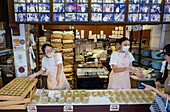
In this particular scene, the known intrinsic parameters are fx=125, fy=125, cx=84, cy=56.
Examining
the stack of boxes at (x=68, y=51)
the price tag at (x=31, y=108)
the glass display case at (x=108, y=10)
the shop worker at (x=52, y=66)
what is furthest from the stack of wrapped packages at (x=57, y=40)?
the price tag at (x=31, y=108)

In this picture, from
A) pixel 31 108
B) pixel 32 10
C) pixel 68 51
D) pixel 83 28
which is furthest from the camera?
pixel 83 28

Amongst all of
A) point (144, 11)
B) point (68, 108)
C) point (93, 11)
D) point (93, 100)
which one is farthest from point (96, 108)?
point (144, 11)

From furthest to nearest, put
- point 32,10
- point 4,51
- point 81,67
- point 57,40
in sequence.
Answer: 1. point 57,40
2. point 81,67
3. point 4,51
4. point 32,10

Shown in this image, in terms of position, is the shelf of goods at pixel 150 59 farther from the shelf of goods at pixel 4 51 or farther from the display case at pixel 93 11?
the shelf of goods at pixel 4 51

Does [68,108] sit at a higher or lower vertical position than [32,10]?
lower

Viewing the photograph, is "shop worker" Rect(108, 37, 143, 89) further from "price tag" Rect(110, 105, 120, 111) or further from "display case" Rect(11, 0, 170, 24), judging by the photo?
"price tag" Rect(110, 105, 120, 111)

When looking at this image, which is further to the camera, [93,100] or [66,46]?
[66,46]

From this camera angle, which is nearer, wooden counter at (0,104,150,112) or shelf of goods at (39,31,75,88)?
wooden counter at (0,104,150,112)

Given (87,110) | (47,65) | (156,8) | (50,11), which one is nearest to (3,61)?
(47,65)

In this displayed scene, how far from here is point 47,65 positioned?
293cm

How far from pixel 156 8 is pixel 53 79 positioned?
2.76 m

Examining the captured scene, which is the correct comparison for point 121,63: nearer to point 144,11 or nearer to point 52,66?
point 144,11

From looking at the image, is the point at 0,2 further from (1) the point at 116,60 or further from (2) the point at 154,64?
(2) the point at 154,64

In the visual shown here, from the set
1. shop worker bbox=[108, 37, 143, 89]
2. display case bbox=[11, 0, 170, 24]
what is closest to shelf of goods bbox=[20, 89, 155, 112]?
shop worker bbox=[108, 37, 143, 89]
